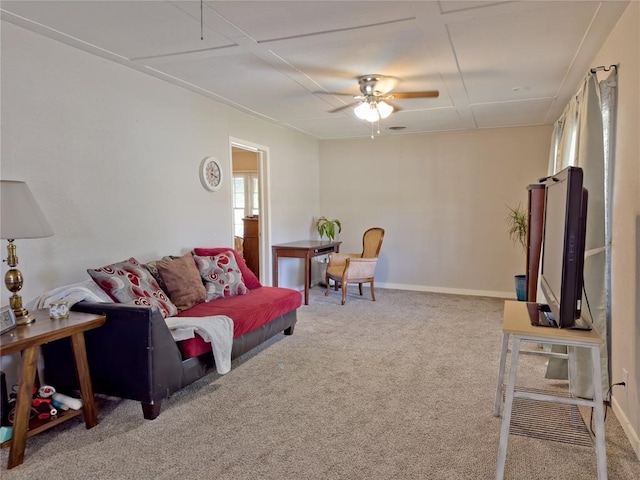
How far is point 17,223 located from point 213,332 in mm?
1298

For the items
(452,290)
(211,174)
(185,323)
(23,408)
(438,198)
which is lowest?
(452,290)

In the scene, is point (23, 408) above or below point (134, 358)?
below

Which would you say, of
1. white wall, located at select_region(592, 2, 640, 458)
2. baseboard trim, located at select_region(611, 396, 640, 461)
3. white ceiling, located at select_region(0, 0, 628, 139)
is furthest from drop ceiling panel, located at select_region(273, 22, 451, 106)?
baseboard trim, located at select_region(611, 396, 640, 461)

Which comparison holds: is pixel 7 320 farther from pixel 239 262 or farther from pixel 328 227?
pixel 328 227

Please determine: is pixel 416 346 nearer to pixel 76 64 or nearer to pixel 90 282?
pixel 90 282

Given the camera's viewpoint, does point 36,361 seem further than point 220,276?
No

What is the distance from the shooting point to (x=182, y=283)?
3.45m

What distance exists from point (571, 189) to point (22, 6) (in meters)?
2.97

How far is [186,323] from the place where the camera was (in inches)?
111

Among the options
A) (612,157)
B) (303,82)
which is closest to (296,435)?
(612,157)

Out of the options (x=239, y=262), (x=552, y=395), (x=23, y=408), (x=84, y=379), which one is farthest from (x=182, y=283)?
(x=552, y=395)

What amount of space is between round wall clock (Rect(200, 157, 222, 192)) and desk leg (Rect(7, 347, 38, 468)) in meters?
2.42

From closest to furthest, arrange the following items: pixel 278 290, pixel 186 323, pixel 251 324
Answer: pixel 186 323
pixel 251 324
pixel 278 290

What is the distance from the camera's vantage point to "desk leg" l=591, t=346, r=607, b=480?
179 cm
